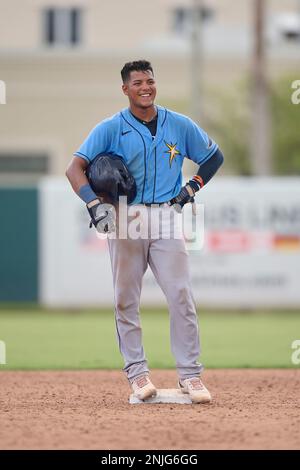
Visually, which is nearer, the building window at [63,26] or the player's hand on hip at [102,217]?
the player's hand on hip at [102,217]

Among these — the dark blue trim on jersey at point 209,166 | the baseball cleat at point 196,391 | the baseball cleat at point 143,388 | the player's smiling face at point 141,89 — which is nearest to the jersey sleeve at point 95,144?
the player's smiling face at point 141,89

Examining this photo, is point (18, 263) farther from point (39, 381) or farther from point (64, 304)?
point (39, 381)

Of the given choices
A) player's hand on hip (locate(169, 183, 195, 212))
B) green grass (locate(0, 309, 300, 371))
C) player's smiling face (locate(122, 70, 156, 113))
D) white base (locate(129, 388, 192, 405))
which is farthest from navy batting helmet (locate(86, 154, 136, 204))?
green grass (locate(0, 309, 300, 371))

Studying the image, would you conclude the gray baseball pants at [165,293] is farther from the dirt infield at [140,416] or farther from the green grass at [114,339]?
the green grass at [114,339]

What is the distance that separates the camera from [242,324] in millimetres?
16125

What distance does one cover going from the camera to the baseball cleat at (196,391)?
7691mm

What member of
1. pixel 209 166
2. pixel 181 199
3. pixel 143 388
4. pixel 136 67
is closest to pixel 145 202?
pixel 181 199

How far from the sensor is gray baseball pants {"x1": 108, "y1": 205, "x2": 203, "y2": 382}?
7.76 metres

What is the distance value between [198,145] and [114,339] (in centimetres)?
603

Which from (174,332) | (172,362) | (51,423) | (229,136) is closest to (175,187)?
(174,332)

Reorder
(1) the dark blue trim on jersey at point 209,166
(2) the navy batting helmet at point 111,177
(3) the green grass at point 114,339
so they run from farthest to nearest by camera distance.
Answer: (3) the green grass at point 114,339
(1) the dark blue trim on jersey at point 209,166
(2) the navy batting helmet at point 111,177

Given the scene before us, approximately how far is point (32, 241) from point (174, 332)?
10.7 m

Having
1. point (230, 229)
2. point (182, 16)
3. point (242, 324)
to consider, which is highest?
point (182, 16)

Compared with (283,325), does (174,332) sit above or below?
above
